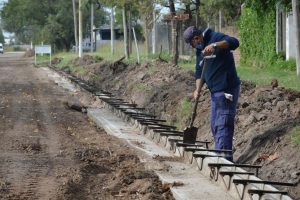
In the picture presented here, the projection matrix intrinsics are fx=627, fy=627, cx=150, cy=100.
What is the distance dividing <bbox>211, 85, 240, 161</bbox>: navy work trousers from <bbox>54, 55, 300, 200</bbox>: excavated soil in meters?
0.54

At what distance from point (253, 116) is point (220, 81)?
6.56 ft

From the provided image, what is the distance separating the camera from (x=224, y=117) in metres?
8.84

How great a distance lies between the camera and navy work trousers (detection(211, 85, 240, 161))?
8.83 meters

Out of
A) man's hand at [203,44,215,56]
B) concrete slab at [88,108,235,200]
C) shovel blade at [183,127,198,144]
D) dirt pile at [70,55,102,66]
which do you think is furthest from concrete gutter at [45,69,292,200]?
dirt pile at [70,55,102,66]

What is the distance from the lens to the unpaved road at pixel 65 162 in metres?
7.78

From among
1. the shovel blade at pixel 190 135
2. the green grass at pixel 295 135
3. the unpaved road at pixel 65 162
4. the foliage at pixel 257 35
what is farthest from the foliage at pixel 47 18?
the green grass at pixel 295 135

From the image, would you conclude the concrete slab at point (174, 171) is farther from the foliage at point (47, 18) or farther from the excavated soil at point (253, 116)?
the foliage at point (47, 18)

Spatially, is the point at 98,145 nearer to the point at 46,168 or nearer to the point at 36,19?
the point at 46,168

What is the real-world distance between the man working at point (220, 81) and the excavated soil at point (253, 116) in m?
0.66

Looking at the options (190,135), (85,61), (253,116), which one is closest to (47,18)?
(85,61)

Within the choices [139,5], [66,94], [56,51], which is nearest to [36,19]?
[56,51]

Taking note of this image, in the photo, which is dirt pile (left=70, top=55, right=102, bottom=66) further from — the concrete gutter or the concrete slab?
the concrete slab

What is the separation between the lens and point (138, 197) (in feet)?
24.6

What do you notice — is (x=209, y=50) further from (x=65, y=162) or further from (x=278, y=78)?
(x=278, y=78)
